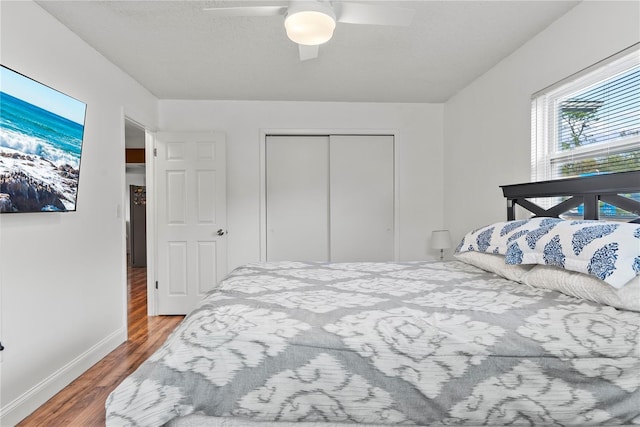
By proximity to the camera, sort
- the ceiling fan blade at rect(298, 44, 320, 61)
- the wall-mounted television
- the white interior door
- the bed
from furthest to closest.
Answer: the white interior door < the ceiling fan blade at rect(298, 44, 320, 61) < the wall-mounted television < the bed

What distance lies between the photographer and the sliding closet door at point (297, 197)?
405 cm

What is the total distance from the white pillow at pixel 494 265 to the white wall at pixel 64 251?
2.72m

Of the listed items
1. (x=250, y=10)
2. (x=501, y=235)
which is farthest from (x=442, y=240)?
(x=250, y=10)

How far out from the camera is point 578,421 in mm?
1127

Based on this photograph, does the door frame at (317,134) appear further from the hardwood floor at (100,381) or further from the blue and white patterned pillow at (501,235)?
the blue and white patterned pillow at (501,235)

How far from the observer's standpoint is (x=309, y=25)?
1682 mm

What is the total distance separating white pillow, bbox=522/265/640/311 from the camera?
127 centimetres

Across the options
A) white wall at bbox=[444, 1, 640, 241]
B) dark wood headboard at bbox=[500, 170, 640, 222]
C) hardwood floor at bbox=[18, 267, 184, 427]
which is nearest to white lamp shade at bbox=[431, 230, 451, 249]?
white wall at bbox=[444, 1, 640, 241]

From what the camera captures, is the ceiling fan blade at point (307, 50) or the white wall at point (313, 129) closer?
the ceiling fan blade at point (307, 50)

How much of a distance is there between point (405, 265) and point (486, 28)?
5.69 feet

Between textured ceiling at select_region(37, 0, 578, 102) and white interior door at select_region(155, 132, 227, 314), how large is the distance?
61 centimetres

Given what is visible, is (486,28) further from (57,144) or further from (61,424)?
(61,424)

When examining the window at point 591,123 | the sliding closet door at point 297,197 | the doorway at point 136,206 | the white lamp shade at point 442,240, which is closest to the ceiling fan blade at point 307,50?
the window at point 591,123

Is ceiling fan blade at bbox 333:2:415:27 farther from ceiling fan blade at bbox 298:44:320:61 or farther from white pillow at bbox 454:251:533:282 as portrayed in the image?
white pillow at bbox 454:251:533:282
